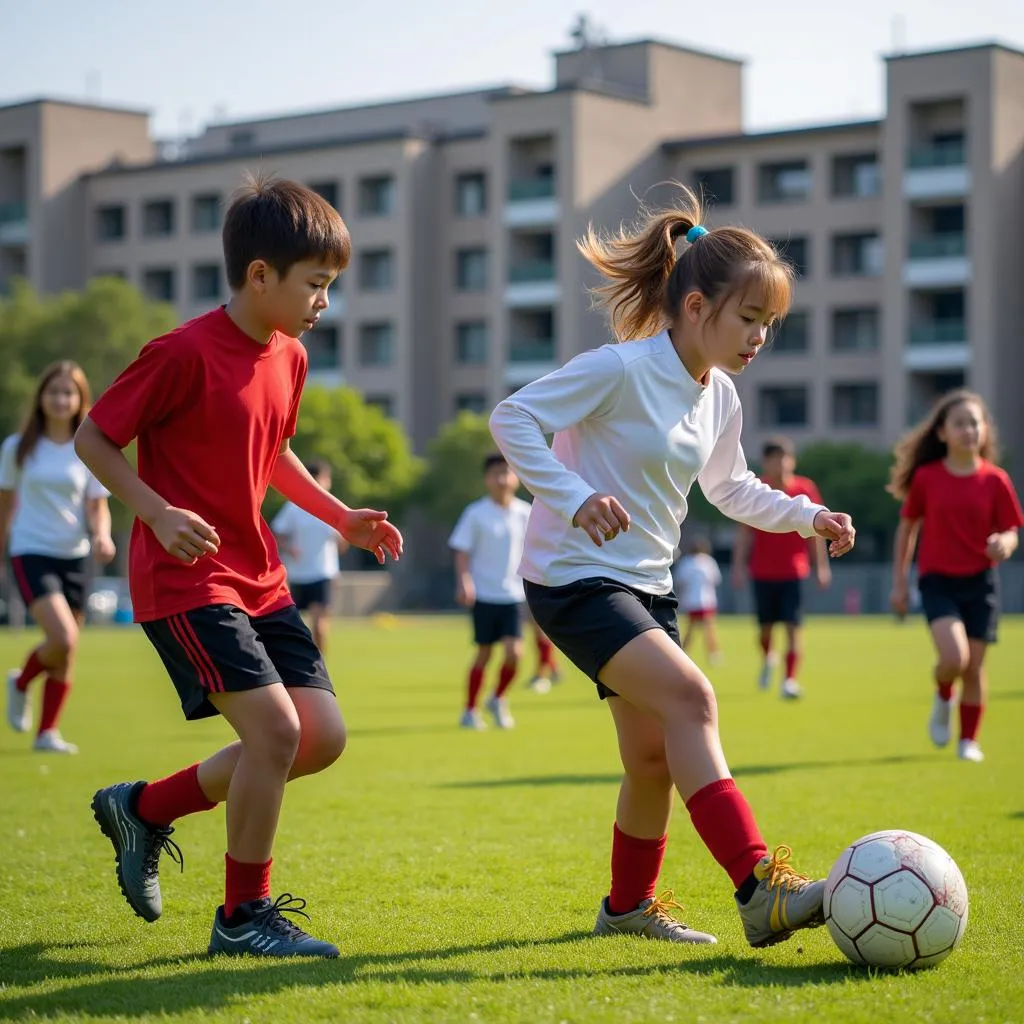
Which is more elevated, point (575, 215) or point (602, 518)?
point (575, 215)

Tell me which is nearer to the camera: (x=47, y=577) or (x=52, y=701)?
(x=47, y=577)

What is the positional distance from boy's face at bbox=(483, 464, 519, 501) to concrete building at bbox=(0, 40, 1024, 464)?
163 ft

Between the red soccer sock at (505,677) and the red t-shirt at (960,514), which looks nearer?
the red t-shirt at (960,514)

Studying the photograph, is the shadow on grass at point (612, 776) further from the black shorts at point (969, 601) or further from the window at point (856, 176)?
the window at point (856, 176)

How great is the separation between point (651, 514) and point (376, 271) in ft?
232

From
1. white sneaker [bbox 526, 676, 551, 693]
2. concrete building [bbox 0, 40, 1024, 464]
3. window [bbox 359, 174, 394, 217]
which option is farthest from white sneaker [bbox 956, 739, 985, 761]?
window [bbox 359, 174, 394, 217]

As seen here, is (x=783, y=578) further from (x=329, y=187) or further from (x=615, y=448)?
(x=329, y=187)

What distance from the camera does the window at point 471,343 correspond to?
74.6 m

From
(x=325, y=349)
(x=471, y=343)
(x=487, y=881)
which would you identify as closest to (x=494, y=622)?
(x=487, y=881)

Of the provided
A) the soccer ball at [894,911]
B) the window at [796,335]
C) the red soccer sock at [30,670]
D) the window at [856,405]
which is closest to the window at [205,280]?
the window at [796,335]

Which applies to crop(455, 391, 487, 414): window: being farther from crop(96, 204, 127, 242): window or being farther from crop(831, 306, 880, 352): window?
crop(96, 204, 127, 242): window

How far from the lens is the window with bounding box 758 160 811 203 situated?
6756 cm

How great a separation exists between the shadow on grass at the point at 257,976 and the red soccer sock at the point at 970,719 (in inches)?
263

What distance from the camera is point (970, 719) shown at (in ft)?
37.5
